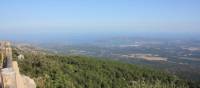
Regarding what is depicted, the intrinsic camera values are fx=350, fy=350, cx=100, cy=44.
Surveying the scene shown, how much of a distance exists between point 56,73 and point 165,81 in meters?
20.6

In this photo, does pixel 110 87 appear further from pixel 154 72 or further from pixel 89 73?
pixel 154 72

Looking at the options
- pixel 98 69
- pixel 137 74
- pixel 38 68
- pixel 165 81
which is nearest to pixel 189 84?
pixel 165 81

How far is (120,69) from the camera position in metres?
60.2

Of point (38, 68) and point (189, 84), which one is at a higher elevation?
point (38, 68)

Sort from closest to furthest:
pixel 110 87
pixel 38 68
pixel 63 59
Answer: pixel 38 68
pixel 110 87
pixel 63 59

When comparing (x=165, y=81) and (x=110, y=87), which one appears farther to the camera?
(x=165, y=81)

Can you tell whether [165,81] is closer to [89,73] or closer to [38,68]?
[89,73]

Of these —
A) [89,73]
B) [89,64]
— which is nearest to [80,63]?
[89,64]

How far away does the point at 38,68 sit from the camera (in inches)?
1768

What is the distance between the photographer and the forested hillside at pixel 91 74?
144 feet

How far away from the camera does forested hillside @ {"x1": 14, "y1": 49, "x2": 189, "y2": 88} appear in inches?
1732

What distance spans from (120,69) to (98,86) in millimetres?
11666

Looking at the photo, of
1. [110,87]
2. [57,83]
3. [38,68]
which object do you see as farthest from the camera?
[110,87]

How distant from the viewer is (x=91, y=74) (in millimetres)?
52938
